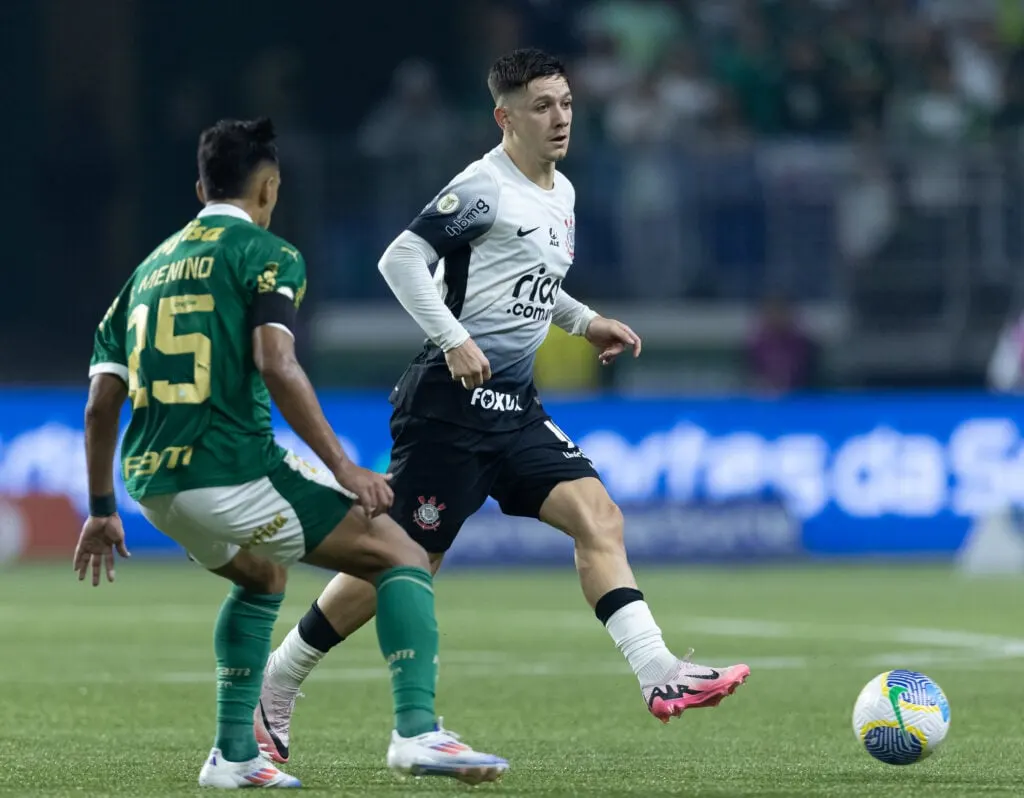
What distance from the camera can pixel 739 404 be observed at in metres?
17.6

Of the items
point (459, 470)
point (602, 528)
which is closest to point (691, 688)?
point (602, 528)

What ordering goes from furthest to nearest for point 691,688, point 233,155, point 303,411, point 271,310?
point 691,688 < point 233,155 < point 271,310 < point 303,411

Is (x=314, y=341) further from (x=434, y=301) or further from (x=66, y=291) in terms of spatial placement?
(x=434, y=301)

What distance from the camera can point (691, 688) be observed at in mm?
→ 6598

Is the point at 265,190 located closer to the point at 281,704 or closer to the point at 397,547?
the point at 397,547

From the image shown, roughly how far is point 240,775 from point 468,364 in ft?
4.51

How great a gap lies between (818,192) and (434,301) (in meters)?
13.6

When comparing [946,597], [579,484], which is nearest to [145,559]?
[946,597]

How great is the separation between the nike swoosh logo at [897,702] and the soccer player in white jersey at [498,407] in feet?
2.45

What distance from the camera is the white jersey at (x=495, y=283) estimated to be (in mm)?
6918

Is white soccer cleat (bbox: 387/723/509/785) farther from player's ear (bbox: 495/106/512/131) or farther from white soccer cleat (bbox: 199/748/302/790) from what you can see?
player's ear (bbox: 495/106/512/131)

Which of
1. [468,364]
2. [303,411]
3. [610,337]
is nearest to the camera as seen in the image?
[303,411]

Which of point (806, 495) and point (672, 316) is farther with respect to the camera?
point (672, 316)

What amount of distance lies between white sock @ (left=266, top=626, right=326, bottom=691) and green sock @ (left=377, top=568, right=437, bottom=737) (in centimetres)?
127
